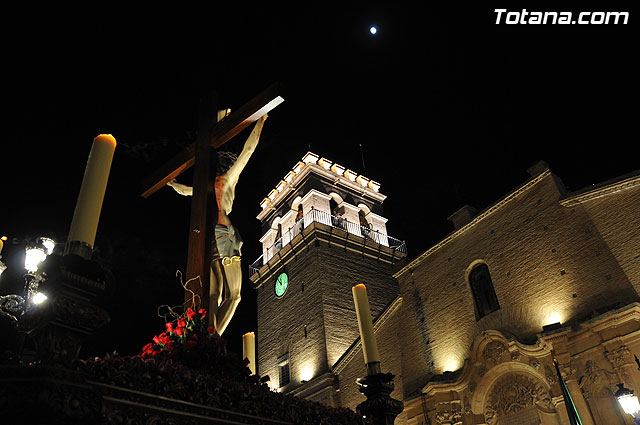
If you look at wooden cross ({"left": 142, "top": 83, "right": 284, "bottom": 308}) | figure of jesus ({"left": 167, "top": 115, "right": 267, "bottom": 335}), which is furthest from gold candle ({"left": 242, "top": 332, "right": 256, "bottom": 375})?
wooden cross ({"left": 142, "top": 83, "right": 284, "bottom": 308})

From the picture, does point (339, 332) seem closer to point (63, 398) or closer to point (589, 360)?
point (589, 360)

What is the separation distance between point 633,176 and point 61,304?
14507 mm

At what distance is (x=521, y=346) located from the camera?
1227 cm

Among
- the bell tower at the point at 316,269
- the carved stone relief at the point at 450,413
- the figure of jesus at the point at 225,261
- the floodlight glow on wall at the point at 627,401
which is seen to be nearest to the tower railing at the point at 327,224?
the bell tower at the point at 316,269

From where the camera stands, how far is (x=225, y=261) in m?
3.90

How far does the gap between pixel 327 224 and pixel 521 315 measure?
11771 millimetres

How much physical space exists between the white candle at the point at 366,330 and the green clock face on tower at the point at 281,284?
20.3 m

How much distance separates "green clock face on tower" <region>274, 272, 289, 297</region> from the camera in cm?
2372

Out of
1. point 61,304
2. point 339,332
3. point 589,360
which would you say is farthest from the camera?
point 339,332

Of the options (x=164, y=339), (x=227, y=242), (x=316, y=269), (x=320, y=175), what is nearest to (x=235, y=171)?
(x=227, y=242)

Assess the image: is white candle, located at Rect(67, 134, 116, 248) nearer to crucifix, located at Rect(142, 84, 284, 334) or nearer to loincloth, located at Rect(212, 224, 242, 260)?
crucifix, located at Rect(142, 84, 284, 334)

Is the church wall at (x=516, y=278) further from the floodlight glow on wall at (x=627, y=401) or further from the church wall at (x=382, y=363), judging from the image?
the floodlight glow on wall at (x=627, y=401)

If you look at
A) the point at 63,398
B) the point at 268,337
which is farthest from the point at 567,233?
the point at 268,337

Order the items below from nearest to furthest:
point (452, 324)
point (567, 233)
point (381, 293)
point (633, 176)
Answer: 1. point (633, 176)
2. point (567, 233)
3. point (452, 324)
4. point (381, 293)
